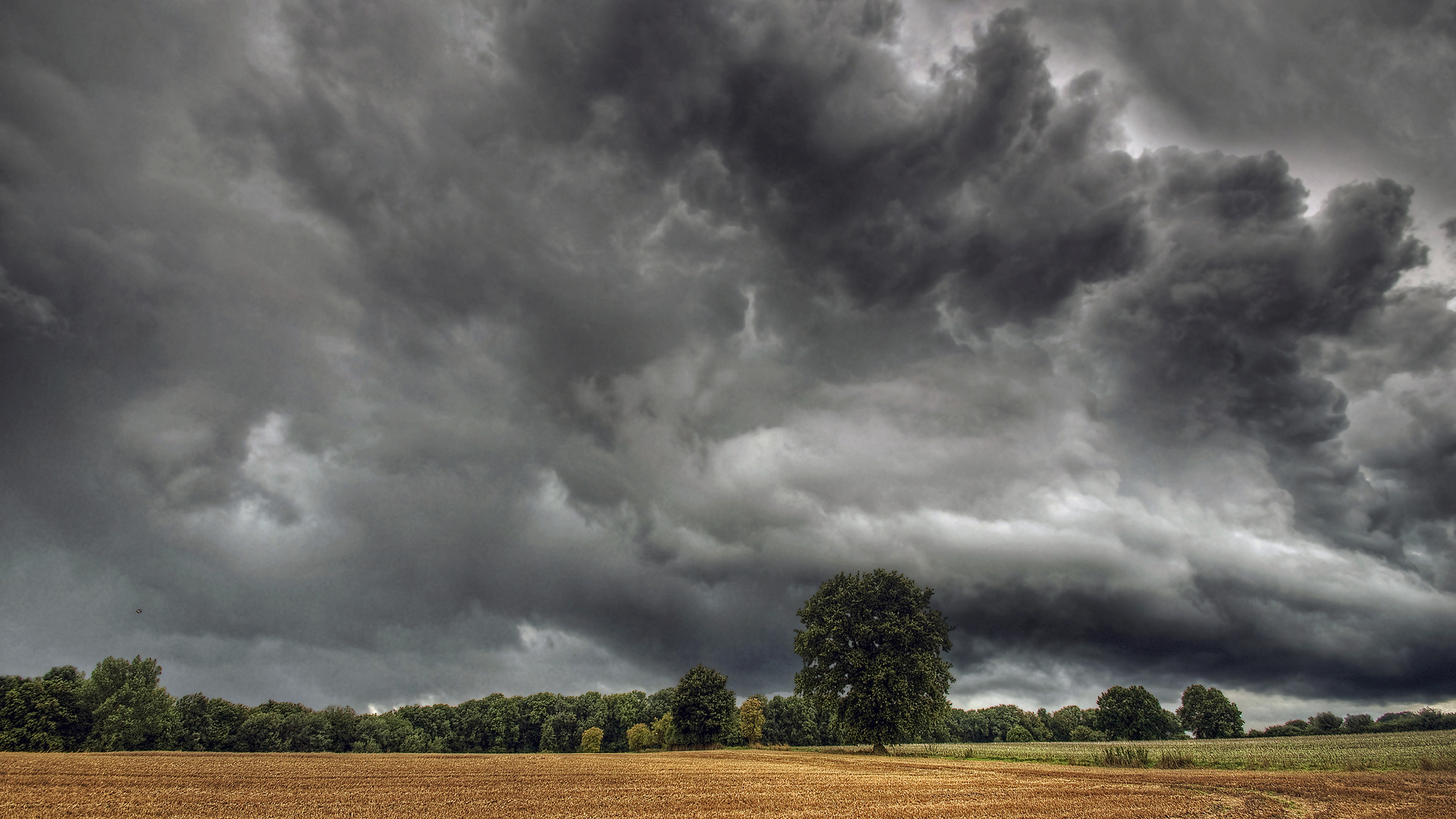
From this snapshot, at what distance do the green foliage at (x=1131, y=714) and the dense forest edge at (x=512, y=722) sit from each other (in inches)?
8.6

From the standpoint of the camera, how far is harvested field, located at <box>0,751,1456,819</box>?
17641 millimetres

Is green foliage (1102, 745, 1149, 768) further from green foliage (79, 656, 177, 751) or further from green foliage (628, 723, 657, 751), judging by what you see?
green foliage (79, 656, 177, 751)

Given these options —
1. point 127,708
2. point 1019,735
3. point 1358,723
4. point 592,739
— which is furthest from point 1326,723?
point 127,708

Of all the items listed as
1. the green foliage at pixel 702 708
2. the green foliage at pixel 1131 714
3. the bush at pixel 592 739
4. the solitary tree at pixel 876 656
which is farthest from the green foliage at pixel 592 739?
the green foliage at pixel 1131 714

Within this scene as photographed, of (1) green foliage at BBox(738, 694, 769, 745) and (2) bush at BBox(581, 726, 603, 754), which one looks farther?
(2) bush at BBox(581, 726, 603, 754)

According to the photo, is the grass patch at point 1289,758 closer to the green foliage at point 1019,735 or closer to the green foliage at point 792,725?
the green foliage at point 792,725

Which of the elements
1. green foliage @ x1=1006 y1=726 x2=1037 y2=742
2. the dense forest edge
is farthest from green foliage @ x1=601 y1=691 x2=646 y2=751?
green foliage @ x1=1006 y1=726 x2=1037 y2=742

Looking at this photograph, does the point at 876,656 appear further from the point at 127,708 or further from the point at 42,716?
the point at 42,716

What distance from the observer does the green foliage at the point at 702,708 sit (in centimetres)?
8994

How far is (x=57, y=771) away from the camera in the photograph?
95.7ft

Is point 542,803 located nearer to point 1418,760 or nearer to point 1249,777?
point 1249,777

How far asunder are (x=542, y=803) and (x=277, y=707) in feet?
399

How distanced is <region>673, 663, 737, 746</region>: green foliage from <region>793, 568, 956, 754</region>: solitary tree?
41.3 metres

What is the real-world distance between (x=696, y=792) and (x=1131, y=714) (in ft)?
465
